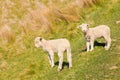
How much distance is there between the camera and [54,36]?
27.3 m

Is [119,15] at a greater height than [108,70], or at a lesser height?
greater

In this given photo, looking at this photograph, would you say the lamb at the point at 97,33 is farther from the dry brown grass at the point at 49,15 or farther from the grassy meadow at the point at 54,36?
the dry brown grass at the point at 49,15

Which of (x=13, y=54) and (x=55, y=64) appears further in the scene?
(x=13, y=54)

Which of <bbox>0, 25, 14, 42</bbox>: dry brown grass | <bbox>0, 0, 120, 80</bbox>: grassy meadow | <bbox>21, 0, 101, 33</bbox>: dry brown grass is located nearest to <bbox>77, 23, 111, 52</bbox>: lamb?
<bbox>0, 0, 120, 80</bbox>: grassy meadow

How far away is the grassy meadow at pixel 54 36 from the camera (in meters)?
19.8

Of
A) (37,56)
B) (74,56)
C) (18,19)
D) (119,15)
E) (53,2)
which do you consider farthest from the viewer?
(53,2)

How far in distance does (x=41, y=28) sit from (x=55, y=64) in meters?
7.19

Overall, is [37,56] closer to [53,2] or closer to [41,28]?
[41,28]

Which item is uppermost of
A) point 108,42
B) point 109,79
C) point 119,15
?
point 119,15

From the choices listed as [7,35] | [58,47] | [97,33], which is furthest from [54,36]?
[58,47]

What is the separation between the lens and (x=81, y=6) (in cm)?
3017

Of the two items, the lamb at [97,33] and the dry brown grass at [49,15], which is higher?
the dry brown grass at [49,15]

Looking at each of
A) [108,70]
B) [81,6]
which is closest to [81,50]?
[108,70]

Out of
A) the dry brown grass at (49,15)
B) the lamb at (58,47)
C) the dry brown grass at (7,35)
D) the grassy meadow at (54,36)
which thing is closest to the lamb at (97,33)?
the grassy meadow at (54,36)
